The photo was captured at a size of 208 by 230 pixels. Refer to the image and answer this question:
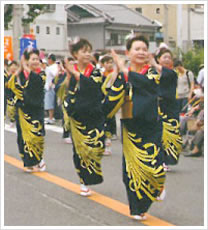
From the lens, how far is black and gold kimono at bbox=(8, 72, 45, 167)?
25.3ft

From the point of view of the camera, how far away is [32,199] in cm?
641

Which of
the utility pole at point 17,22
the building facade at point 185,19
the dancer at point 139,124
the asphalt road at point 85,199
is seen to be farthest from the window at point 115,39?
the dancer at point 139,124

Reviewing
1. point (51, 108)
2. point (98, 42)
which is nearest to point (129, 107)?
point (51, 108)

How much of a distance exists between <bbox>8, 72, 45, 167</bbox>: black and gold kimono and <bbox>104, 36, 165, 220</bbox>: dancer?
250 centimetres

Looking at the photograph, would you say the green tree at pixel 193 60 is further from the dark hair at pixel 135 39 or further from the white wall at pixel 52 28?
the white wall at pixel 52 28

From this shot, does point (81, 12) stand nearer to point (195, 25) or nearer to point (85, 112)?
point (195, 25)

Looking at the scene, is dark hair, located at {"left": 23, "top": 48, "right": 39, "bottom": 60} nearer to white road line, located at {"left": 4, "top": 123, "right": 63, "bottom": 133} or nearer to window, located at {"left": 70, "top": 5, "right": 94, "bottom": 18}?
white road line, located at {"left": 4, "top": 123, "right": 63, "bottom": 133}

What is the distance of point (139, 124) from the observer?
17.5ft

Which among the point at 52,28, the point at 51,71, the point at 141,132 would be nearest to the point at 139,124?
the point at 141,132

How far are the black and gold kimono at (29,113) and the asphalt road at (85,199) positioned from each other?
1.10 ft

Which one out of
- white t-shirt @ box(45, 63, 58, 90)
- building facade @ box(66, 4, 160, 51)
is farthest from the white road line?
building facade @ box(66, 4, 160, 51)

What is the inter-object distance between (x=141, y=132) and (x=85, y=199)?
4.74 feet

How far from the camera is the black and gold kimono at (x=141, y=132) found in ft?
17.3

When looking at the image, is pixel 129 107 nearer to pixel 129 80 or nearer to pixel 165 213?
pixel 129 80
